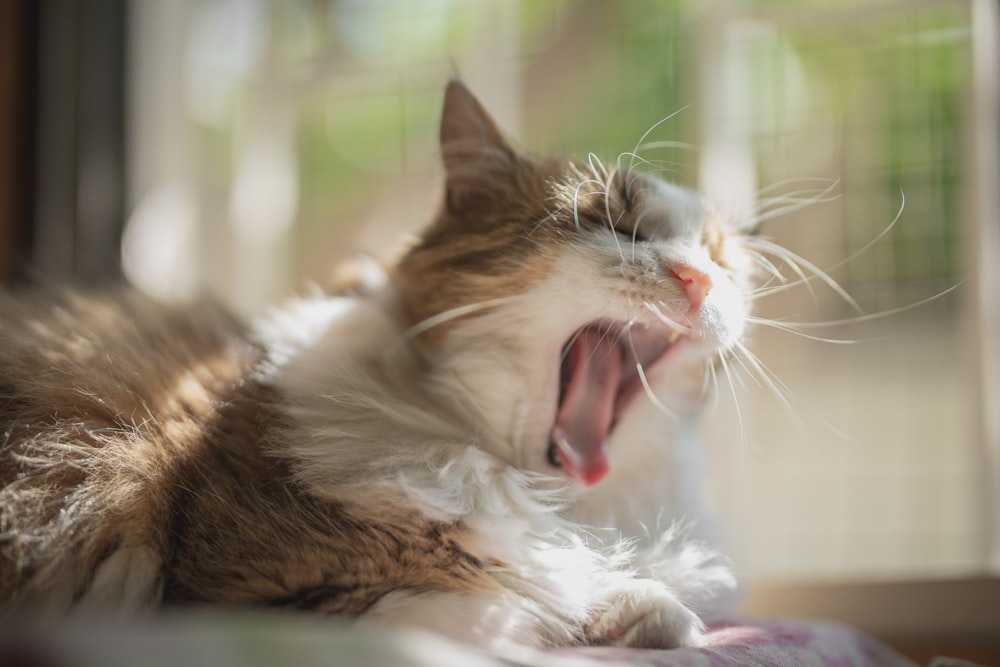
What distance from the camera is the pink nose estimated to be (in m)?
1.01

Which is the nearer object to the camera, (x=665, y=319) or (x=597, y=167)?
(x=665, y=319)

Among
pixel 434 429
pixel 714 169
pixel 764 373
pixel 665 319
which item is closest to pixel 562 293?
pixel 665 319

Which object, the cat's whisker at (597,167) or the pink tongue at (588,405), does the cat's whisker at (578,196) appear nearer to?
the cat's whisker at (597,167)

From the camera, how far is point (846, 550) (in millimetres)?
1899

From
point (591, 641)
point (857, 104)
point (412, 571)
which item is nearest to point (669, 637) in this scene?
point (591, 641)

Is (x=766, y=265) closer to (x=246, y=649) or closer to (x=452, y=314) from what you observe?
(x=452, y=314)

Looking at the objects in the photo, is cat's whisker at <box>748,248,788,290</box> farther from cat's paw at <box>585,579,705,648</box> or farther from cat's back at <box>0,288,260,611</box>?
cat's back at <box>0,288,260,611</box>

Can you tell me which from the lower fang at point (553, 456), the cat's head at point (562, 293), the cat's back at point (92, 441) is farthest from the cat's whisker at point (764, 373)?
the cat's back at point (92, 441)

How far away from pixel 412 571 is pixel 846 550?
4.55 feet

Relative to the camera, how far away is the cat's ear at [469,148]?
1.14 metres

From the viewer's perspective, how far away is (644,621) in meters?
0.90

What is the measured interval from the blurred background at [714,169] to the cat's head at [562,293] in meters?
0.25

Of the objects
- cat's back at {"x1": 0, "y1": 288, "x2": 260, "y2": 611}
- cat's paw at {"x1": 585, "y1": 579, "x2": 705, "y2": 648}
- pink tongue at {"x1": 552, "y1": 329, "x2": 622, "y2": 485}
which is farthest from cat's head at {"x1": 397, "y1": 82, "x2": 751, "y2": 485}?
cat's back at {"x1": 0, "y1": 288, "x2": 260, "y2": 611}

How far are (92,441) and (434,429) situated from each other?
402mm
